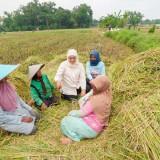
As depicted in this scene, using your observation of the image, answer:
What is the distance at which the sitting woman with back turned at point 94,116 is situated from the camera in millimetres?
2627

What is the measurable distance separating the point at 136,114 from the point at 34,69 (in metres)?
1.64

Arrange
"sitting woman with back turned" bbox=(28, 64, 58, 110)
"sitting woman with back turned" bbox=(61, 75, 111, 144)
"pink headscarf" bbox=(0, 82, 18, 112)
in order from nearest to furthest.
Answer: "sitting woman with back turned" bbox=(61, 75, 111, 144), "pink headscarf" bbox=(0, 82, 18, 112), "sitting woman with back turned" bbox=(28, 64, 58, 110)

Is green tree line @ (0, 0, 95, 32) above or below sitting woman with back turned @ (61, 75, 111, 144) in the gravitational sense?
below

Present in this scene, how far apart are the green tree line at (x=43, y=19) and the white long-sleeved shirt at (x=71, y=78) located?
185 ft

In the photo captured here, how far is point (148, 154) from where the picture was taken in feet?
6.36

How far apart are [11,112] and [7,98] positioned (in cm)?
20

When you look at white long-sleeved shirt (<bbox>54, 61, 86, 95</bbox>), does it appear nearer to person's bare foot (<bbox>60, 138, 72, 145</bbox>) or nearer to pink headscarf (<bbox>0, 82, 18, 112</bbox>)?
pink headscarf (<bbox>0, 82, 18, 112</bbox>)

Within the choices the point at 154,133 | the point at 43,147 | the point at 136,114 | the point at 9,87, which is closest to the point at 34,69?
the point at 9,87

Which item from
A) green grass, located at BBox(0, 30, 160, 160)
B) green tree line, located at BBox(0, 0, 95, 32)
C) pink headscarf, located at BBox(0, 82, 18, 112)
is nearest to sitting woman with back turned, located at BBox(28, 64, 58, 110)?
green grass, located at BBox(0, 30, 160, 160)

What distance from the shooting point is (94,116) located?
2.70 m

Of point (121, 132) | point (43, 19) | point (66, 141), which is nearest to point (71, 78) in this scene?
point (66, 141)

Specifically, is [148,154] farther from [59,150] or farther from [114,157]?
[59,150]

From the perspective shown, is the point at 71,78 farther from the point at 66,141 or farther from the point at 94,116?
the point at 66,141

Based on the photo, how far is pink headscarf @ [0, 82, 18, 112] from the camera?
2739 millimetres
